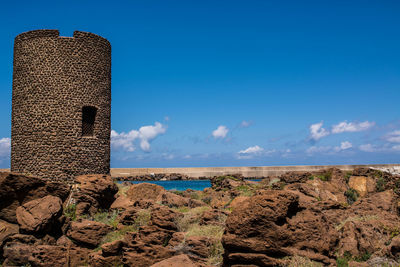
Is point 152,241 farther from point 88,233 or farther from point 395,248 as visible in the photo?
point 395,248

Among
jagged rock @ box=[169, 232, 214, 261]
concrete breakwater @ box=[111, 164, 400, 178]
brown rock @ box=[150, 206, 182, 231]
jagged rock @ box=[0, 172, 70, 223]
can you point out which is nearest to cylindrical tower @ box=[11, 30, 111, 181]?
jagged rock @ box=[0, 172, 70, 223]

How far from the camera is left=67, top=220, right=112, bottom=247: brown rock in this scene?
10.2m

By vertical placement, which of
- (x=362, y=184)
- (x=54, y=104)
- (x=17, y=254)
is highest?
(x=54, y=104)

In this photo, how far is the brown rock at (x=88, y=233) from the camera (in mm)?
10195

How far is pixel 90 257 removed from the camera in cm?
948

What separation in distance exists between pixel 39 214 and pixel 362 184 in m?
14.0

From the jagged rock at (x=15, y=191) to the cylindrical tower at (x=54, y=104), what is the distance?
127 inches

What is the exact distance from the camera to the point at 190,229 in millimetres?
10562

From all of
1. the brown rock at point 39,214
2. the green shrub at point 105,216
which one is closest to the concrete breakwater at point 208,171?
the green shrub at point 105,216

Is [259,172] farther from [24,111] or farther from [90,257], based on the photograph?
[90,257]

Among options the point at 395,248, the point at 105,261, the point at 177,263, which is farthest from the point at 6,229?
the point at 395,248

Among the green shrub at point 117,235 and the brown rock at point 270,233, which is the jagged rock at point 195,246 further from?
the green shrub at point 117,235

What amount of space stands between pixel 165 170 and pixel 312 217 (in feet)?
167

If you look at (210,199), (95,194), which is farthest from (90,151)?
(210,199)
